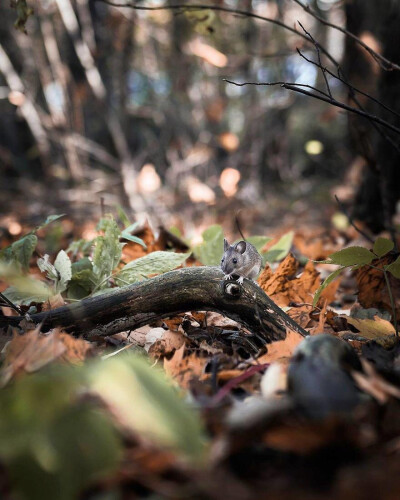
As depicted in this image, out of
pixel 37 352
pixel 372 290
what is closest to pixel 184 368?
pixel 37 352

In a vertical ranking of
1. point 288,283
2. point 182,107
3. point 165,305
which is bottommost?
point 182,107

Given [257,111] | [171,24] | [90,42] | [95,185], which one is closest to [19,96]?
[90,42]

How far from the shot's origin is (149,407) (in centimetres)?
61

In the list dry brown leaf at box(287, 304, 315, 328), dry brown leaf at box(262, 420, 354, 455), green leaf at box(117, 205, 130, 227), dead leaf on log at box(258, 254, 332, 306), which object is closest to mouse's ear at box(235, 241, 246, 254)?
dead leaf on log at box(258, 254, 332, 306)

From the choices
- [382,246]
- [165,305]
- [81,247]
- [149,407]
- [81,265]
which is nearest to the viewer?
[149,407]

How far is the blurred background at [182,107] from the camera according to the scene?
331 centimetres

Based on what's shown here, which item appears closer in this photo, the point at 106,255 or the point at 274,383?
the point at 274,383

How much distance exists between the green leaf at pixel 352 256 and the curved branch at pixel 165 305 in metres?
0.21

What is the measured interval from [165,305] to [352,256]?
1.79 ft

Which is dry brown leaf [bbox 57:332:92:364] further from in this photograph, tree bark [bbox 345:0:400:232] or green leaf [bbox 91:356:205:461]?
tree bark [bbox 345:0:400:232]

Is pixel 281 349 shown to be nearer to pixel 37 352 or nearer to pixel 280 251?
pixel 37 352

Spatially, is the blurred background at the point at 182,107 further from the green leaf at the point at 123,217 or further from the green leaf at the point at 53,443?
the green leaf at the point at 53,443

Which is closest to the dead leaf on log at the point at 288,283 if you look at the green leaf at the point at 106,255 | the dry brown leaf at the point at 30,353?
the green leaf at the point at 106,255

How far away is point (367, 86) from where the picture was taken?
3.39 meters
